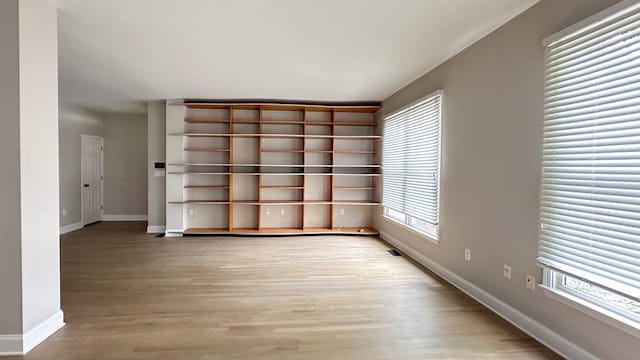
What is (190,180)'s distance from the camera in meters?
6.60

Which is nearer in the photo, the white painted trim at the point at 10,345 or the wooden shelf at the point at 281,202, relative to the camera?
the white painted trim at the point at 10,345

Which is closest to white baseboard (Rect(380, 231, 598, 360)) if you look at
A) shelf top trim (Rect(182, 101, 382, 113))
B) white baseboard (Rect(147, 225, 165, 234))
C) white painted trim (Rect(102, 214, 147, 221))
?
shelf top trim (Rect(182, 101, 382, 113))

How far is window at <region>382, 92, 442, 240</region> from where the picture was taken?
4.26 metres

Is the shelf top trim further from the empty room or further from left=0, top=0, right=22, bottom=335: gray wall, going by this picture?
left=0, top=0, right=22, bottom=335: gray wall

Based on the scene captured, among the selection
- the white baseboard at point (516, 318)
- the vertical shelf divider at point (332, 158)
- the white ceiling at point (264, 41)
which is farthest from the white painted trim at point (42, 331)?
the vertical shelf divider at point (332, 158)

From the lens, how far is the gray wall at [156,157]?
650 cm

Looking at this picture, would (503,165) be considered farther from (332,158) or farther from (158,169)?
(158,169)

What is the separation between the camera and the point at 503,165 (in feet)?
9.65

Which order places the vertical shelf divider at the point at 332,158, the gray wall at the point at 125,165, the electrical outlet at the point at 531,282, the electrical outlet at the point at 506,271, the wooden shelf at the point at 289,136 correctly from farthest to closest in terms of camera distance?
the gray wall at the point at 125,165, the vertical shelf divider at the point at 332,158, the wooden shelf at the point at 289,136, the electrical outlet at the point at 506,271, the electrical outlet at the point at 531,282

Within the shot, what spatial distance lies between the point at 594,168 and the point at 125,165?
861cm

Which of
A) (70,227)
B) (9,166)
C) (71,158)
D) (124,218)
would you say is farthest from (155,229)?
(9,166)

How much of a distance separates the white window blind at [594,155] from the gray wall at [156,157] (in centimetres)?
620

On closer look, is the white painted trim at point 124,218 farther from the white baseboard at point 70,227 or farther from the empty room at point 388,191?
the empty room at point 388,191

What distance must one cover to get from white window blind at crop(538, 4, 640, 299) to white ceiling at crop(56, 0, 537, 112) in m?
0.71
